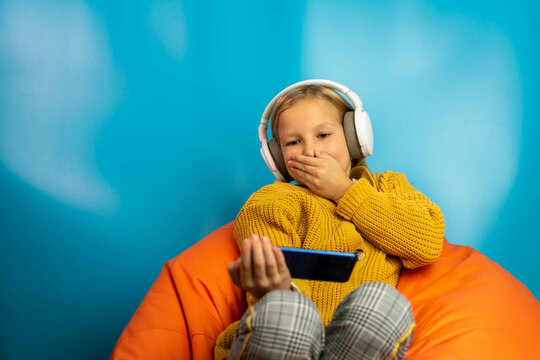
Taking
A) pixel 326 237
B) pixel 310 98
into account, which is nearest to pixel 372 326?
pixel 326 237

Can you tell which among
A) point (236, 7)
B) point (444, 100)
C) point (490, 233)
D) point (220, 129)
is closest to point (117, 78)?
point (220, 129)

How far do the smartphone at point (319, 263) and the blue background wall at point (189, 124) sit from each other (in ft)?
3.64

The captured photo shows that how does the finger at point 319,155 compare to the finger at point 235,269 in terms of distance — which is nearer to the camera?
the finger at point 235,269

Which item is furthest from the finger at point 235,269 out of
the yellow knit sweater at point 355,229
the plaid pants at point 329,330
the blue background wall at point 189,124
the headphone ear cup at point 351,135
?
the blue background wall at point 189,124

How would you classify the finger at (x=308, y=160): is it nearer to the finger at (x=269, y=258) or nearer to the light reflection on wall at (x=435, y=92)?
the finger at (x=269, y=258)

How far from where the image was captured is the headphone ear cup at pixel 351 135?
1500mm

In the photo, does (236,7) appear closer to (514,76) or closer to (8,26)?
(8,26)

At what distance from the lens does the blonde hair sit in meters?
1.54

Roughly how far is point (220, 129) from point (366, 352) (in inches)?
54.7

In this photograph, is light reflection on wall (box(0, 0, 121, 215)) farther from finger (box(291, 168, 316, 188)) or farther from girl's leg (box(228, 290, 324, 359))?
girl's leg (box(228, 290, 324, 359))

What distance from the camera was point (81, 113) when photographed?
1.89 metres

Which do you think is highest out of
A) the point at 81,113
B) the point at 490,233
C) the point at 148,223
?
the point at 81,113

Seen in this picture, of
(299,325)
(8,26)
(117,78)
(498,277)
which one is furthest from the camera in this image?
(117,78)

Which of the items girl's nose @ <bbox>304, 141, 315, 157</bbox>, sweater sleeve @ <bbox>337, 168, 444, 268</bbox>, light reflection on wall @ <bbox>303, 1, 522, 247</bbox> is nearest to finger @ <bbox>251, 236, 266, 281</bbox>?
sweater sleeve @ <bbox>337, 168, 444, 268</bbox>
